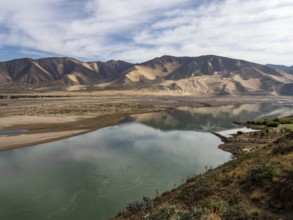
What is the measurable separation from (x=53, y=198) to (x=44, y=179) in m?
4.06

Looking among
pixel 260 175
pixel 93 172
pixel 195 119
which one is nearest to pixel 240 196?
pixel 260 175

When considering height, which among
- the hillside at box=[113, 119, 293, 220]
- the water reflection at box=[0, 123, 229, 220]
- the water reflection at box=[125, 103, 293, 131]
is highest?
the hillside at box=[113, 119, 293, 220]

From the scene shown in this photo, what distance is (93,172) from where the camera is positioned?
25328 millimetres

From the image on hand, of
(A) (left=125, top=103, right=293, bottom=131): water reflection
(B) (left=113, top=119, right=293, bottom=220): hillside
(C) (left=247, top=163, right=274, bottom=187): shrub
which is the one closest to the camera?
(B) (left=113, top=119, right=293, bottom=220): hillside

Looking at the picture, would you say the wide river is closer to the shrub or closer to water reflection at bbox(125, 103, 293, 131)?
the shrub

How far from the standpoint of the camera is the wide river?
18.6 meters

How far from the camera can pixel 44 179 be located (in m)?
23.5

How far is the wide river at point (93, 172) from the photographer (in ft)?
61.2

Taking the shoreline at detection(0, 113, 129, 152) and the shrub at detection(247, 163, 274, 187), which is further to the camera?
the shoreline at detection(0, 113, 129, 152)

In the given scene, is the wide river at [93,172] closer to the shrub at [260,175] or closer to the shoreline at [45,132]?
the shoreline at [45,132]

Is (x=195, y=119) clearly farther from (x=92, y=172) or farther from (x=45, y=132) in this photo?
(x=92, y=172)

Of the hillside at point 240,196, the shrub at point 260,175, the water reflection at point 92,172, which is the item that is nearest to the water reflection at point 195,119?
the water reflection at point 92,172

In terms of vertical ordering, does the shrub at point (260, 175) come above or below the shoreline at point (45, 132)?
above

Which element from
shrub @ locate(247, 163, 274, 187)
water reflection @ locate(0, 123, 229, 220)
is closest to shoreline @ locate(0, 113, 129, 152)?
water reflection @ locate(0, 123, 229, 220)
